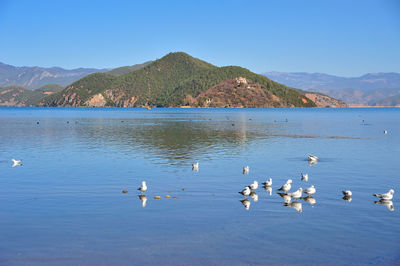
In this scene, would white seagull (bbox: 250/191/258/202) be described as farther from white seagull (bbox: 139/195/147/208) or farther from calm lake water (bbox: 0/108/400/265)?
white seagull (bbox: 139/195/147/208)

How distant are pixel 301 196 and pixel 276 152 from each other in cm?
2326

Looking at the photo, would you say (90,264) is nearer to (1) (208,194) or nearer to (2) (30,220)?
(2) (30,220)

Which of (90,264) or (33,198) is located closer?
(90,264)

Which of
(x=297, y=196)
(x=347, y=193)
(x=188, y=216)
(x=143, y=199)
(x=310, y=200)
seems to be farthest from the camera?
(x=347, y=193)

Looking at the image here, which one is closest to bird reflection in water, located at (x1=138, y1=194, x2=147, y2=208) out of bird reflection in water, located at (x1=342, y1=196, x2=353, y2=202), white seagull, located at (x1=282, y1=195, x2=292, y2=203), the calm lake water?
the calm lake water

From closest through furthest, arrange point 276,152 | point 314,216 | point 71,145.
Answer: point 314,216 → point 276,152 → point 71,145

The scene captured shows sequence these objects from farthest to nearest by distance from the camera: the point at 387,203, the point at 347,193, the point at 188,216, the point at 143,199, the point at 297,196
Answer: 1. the point at 347,193
2. the point at 143,199
3. the point at 297,196
4. the point at 387,203
5. the point at 188,216

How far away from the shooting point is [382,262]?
1460 cm

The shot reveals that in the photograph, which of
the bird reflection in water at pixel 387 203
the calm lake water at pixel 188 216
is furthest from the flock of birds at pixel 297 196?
the calm lake water at pixel 188 216

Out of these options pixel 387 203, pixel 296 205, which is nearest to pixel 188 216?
pixel 296 205

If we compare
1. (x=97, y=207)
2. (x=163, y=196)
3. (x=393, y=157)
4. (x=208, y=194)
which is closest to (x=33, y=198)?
(x=97, y=207)

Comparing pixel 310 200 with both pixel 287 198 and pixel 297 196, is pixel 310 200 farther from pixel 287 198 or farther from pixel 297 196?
pixel 287 198

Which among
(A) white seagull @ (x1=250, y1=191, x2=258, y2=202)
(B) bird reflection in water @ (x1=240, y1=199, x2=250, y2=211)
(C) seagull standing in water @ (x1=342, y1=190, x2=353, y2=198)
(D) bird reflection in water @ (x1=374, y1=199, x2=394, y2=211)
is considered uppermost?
(C) seagull standing in water @ (x1=342, y1=190, x2=353, y2=198)

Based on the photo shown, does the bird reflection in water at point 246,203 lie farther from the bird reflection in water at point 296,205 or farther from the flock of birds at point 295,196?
the bird reflection in water at point 296,205
